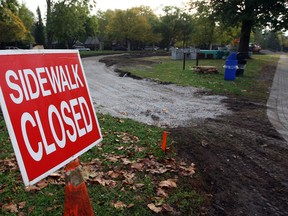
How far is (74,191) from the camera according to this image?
2385 mm

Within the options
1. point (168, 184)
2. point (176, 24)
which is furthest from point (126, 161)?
point (176, 24)

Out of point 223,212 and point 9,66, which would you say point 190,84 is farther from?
point 9,66

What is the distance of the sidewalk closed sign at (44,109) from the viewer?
1.75 meters

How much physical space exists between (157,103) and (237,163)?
500 cm

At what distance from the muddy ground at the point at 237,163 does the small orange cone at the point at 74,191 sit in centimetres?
155

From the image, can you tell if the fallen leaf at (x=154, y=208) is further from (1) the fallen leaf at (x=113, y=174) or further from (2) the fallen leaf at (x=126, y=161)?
(2) the fallen leaf at (x=126, y=161)

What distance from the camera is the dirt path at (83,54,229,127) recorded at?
7.53 m

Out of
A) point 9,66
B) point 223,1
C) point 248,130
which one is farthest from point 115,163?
point 223,1

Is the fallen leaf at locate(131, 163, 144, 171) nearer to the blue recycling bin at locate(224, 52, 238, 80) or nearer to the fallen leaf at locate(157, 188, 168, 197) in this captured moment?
the fallen leaf at locate(157, 188, 168, 197)

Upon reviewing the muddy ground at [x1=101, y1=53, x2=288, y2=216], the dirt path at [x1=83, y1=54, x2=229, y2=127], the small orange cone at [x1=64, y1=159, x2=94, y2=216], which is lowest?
the dirt path at [x1=83, y1=54, x2=229, y2=127]

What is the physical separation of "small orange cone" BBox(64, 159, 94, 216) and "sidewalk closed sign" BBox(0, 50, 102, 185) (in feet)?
0.59

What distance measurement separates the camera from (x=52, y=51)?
2256 mm

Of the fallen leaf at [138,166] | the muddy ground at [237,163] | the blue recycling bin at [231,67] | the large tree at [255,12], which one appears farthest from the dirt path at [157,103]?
the large tree at [255,12]

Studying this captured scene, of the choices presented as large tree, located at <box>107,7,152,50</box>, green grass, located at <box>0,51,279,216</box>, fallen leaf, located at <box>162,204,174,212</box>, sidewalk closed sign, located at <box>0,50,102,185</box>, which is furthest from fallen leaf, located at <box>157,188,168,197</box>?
large tree, located at <box>107,7,152,50</box>
